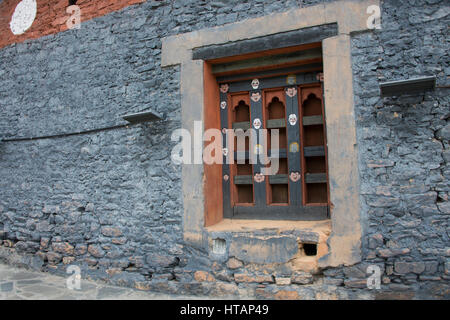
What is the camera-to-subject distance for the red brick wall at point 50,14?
14.4 feet

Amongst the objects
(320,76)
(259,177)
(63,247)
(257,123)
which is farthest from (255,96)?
(63,247)

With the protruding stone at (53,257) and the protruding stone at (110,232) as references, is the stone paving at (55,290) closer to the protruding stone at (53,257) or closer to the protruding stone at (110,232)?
the protruding stone at (53,257)

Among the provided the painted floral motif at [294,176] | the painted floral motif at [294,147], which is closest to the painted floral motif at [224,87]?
the painted floral motif at [294,147]

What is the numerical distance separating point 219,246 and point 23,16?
14.9 feet

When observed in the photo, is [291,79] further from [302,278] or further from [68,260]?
[68,260]

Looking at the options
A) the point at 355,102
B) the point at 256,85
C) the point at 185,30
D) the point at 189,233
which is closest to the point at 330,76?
the point at 355,102

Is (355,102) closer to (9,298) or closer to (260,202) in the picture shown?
(260,202)

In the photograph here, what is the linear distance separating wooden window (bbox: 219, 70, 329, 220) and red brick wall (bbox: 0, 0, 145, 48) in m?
1.84

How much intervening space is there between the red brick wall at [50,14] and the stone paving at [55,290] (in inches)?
130

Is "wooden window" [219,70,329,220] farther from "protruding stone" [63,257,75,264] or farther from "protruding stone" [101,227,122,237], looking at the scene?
"protruding stone" [63,257,75,264]

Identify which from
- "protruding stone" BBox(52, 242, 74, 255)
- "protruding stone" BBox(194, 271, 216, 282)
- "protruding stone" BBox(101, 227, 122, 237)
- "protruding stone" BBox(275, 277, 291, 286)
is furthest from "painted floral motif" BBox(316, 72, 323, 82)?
"protruding stone" BBox(52, 242, 74, 255)

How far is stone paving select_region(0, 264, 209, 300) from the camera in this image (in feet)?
11.8

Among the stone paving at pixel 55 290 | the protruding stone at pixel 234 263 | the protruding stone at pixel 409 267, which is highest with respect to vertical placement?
the protruding stone at pixel 409 267

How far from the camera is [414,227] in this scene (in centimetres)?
290
